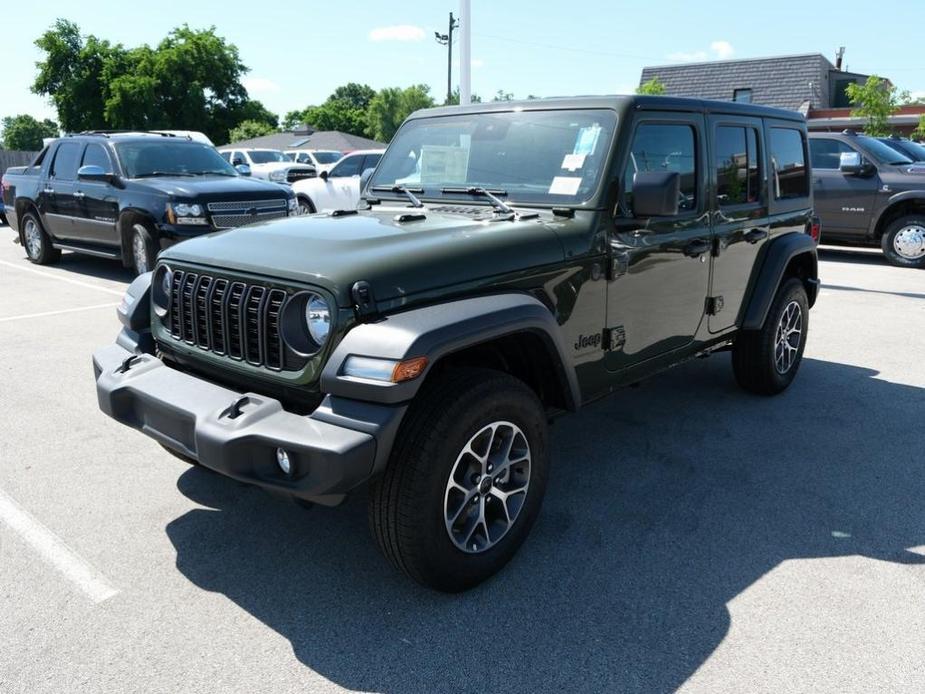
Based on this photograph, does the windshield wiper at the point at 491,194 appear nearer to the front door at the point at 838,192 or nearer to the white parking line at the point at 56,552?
the white parking line at the point at 56,552

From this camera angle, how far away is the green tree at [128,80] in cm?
4862

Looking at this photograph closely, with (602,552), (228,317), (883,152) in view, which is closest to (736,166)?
(602,552)

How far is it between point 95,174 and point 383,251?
7.63 m

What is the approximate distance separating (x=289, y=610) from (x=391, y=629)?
41 centimetres

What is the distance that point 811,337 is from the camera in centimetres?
705

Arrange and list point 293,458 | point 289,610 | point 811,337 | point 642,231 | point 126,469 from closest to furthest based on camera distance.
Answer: point 293,458 < point 289,610 < point 642,231 < point 126,469 < point 811,337

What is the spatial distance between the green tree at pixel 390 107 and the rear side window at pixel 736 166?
Answer: 277 ft

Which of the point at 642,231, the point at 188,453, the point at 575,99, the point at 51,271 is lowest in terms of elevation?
the point at 51,271

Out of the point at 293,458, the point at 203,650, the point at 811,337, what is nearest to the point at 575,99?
the point at 293,458

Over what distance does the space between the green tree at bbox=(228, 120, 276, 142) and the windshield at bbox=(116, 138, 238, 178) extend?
4300 centimetres

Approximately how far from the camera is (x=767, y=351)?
16.4ft

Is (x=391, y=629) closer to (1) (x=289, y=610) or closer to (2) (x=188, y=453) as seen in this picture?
(1) (x=289, y=610)

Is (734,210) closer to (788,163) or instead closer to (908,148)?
(788,163)

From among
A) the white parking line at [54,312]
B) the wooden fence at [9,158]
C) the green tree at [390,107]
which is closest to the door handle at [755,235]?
the white parking line at [54,312]
